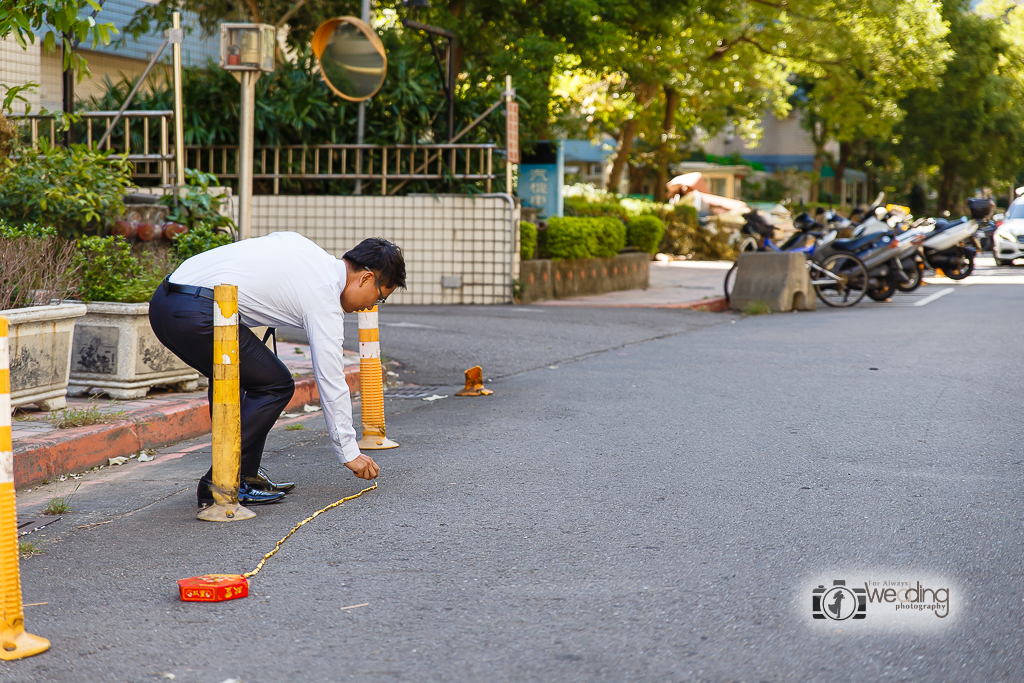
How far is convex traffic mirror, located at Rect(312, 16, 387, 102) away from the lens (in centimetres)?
1245

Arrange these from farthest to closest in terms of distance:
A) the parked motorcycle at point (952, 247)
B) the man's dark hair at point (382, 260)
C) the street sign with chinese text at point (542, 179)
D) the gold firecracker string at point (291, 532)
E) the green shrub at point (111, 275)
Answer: the parked motorcycle at point (952, 247)
the street sign with chinese text at point (542, 179)
the green shrub at point (111, 275)
the man's dark hair at point (382, 260)
the gold firecracker string at point (291, 532)

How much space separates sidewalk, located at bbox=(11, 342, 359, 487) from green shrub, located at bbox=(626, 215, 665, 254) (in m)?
12.5

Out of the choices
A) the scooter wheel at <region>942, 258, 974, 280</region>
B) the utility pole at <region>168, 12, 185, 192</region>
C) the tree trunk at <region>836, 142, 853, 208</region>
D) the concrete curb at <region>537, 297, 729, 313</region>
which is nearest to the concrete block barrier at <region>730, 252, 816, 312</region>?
the concrete curb at <region>537, 297, 729, 313</region>

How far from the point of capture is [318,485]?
4934 millimetres

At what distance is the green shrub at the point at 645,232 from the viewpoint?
61.4 ft

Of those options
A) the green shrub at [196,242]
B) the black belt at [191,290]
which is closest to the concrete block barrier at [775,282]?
the green shrub at [196,242]

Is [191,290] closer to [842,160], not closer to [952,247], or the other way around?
[952,247]

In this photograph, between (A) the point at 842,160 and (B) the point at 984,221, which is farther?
(A) the point at 842,160

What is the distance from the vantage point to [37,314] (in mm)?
5730

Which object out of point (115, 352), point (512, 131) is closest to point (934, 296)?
point (512, 131)

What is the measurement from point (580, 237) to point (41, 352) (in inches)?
415

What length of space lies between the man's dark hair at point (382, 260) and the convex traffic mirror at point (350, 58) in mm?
8650

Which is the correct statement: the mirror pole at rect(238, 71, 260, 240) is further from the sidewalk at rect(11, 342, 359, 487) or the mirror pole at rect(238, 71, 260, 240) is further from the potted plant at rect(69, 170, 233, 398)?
the sidewalk at rect(11, 342, 359, 487)

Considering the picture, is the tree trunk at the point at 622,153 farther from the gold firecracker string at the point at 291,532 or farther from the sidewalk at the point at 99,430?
the gold firecracker string at the point at 291,532
